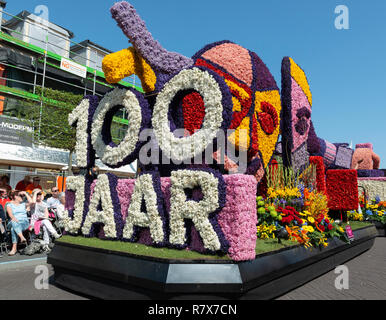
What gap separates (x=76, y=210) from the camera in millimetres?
6031

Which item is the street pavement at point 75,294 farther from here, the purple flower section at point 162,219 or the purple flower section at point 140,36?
the purple flower section at point 140,36

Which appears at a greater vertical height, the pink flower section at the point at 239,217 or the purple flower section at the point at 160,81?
the purple flower section at the point at 160,81

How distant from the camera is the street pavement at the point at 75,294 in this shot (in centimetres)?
470

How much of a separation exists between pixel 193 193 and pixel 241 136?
2353mm

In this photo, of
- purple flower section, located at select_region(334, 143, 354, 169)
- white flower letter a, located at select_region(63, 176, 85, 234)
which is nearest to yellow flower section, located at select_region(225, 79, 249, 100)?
white flower letter a, located at select_region(63, 176, 85, 234)

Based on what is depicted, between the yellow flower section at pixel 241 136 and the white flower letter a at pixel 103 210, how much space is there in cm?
263

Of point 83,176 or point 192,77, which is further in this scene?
point 83,176

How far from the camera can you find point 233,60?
22.7 ft

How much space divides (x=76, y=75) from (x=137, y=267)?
25.0 meters

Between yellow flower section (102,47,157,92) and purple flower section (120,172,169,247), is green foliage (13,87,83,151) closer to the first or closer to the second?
yellow flower section (102,47,157,92)

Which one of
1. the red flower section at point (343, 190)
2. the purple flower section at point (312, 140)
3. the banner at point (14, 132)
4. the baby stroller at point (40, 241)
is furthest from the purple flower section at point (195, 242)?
the banner at point (14, 132)

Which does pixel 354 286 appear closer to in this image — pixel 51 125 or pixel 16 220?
pixel 16 220

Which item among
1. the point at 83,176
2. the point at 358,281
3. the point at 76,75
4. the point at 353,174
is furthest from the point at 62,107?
the point at 358,281
